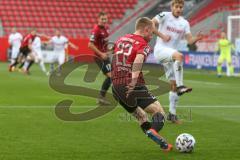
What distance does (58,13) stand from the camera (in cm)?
5103

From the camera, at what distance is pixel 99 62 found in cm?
1694

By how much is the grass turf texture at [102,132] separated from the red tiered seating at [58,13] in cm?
3147

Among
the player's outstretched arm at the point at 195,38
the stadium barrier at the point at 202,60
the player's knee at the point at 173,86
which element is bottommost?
the stadium barrier at the point at 202,60

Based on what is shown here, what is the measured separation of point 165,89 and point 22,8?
3833 centimetres

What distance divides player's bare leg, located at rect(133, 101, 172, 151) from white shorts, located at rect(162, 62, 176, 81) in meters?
3.70

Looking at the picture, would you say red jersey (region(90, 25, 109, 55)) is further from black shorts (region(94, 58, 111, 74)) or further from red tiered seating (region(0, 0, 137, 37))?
red tiered seating (region(0, 0, 137, 37))

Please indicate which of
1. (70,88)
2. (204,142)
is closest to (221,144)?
(204,142)

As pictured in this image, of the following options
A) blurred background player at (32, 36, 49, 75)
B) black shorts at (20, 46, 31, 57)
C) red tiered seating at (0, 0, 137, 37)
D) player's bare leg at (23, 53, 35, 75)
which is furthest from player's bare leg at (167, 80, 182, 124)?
red tiered seating at (0, 0, 137, 37)

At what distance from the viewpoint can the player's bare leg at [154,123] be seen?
9.34m

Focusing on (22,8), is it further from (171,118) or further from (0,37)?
(171,118)

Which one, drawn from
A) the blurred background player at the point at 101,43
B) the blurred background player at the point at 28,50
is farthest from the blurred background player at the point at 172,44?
the blurred background player at the point at 28,50

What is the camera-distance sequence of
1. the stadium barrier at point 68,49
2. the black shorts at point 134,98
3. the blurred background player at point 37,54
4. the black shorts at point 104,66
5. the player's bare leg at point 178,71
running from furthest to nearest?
the stadium barrier at point 68,49
the blurred background player at point 37,54
the black shorts at point 104,66
the player's bare leg at point 178,71
the black shorts at point 134,98

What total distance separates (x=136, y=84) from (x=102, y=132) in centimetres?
229

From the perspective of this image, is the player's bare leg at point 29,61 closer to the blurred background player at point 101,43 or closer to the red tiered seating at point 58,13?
the blurred background player at point 101,43
